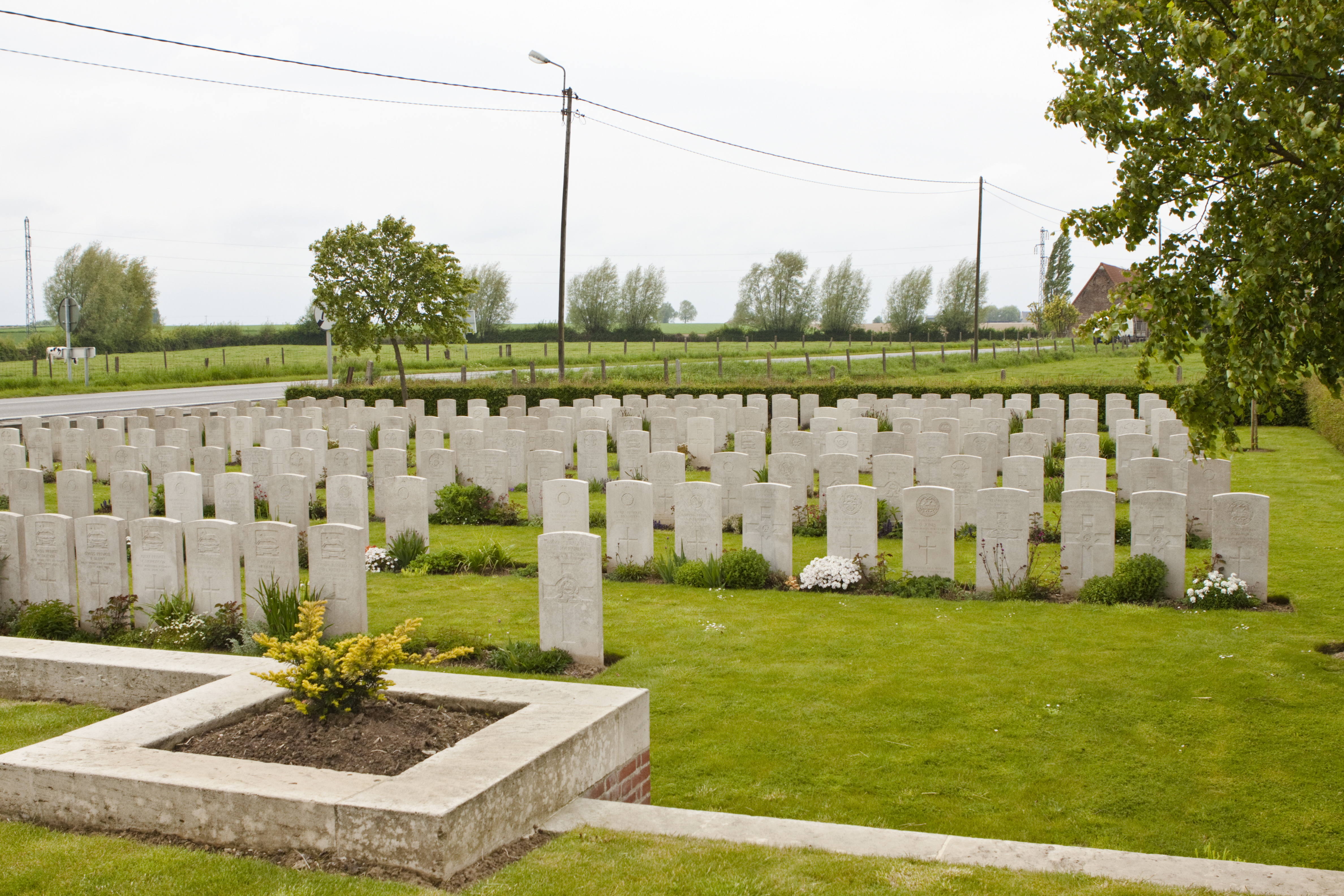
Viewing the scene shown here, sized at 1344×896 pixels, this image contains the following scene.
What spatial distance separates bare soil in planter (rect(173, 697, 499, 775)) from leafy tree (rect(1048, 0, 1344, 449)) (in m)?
4.43

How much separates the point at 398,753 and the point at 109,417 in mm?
16452

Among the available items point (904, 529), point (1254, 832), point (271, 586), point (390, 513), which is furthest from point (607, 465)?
point (1254, 832)

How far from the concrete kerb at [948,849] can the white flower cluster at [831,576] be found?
15.9ft

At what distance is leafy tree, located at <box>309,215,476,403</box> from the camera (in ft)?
73.8

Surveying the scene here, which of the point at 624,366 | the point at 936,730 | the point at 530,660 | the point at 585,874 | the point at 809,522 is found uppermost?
the point at 624,366

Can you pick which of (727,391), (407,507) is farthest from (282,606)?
(727,391)

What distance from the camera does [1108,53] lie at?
20.2 ft

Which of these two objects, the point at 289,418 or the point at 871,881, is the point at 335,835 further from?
the point at 289,418

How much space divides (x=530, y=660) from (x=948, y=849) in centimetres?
371

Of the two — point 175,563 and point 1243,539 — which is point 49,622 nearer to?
point 175,563

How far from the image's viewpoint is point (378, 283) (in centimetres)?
2253

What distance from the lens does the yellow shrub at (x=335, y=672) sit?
4.86 meters

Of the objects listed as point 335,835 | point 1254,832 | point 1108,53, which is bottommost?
point 1254,832

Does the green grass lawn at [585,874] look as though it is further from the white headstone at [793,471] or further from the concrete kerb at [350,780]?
the white headstone at [793,471]
